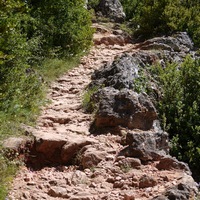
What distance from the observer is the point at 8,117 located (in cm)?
652

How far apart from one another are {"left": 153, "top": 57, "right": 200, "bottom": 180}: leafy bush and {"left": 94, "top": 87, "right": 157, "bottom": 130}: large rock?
0.27m

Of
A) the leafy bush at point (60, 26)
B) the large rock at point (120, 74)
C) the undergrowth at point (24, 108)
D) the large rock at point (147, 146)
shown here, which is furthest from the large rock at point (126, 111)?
the leafy bush at point (60, 26)

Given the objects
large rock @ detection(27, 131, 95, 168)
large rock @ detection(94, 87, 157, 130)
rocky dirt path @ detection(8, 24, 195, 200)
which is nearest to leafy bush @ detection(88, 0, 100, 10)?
rocky dirt path @ detection(8, 24, 195, 200)

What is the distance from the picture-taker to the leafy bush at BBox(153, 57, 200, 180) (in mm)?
6301

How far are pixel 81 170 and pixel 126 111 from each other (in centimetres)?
145

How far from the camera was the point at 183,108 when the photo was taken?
709 centimetres

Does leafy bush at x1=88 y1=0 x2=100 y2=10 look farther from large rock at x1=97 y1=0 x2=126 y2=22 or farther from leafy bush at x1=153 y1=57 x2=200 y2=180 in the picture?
Result: leafy bush at x1=153 y1=57 x2=200 y2=180

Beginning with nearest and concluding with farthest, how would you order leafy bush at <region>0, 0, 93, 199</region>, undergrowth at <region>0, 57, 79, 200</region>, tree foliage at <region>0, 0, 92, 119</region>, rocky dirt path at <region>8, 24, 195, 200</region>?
rocky dirt path at <region>8, 24, 195, 200</region> < undergrowth at <region>0, 57, 79, 200</region> < leafy bush at <region>0, 0, 93, 199</region> < tree foliage at <region>0, 0, 92, 119</region>

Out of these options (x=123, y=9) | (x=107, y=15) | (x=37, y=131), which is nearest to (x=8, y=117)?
(x=37, y=131)

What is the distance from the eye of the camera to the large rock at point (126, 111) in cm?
657

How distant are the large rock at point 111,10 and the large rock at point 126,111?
7863 mm

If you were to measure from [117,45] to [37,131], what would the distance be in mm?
6139

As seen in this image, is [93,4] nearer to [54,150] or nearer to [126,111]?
[126,111]

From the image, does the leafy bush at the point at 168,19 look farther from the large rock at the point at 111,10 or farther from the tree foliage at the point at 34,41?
the tree foliage at the point at 34,41
